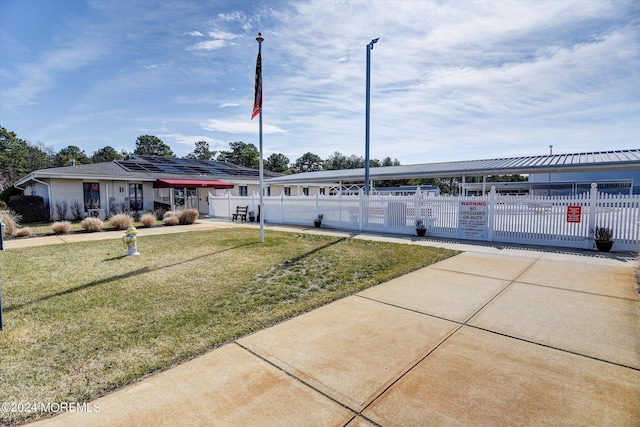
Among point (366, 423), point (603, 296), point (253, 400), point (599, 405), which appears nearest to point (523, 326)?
point (599, 405)

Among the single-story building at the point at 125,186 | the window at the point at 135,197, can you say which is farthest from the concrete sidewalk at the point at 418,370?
the window at the point at 135,197

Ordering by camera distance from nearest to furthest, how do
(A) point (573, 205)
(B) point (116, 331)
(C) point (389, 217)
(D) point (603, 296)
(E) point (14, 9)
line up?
(B) point (116, 331), (D) point (603, 296), (E) point (14, 9), (A) point (573, 205), (C) point (389, 217)

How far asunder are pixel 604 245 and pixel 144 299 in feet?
35.5

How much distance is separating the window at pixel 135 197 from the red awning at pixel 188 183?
1005 millimetres

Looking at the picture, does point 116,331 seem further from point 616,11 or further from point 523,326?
point 616,11

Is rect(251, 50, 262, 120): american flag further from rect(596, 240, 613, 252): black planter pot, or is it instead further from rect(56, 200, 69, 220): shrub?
rect(56, 200, 69, 220): shrub

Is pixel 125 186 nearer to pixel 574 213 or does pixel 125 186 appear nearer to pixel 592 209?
pixel 574 213

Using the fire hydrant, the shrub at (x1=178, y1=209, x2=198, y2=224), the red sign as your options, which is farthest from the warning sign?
the shrub at (x1=178, y1=209, x2=198, y2=224)

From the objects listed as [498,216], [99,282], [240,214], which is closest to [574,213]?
[498,216]

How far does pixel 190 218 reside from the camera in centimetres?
1650

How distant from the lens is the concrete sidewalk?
94.0 inches

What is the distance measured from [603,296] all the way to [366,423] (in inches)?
192

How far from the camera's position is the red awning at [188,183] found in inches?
794

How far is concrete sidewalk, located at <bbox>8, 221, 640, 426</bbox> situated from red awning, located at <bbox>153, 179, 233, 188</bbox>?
18.5 m
